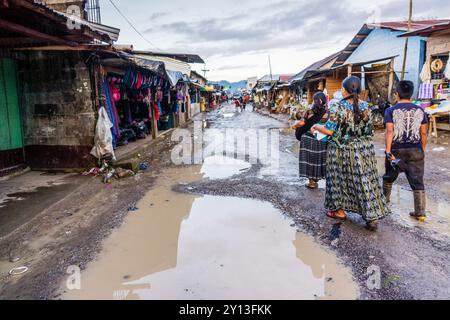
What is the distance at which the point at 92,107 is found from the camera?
7480 millimetres

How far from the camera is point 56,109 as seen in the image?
7555 millimetres

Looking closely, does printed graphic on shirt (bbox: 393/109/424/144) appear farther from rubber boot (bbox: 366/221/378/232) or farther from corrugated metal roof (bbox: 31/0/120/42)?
corrugated metal roof (bbox: 31/0/120/42)

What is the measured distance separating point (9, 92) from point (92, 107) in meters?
1.80

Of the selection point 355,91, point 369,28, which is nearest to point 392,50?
point 369,28

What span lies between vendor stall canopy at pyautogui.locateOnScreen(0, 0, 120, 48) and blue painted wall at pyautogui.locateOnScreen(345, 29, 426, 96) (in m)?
12.9

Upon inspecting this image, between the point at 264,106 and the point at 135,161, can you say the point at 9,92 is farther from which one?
the point at 264,106

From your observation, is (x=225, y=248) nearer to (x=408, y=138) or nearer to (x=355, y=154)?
(x=355, y=154)

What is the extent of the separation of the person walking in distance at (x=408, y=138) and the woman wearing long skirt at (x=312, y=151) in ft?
4.98

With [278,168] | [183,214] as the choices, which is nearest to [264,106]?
[278,168]

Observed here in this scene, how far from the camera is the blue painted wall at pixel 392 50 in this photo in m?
14.2

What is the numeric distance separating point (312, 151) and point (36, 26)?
5.14m

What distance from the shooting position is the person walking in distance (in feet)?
14.0

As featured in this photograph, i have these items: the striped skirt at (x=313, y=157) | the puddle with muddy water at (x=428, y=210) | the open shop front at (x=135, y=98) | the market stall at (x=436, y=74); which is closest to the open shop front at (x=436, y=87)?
the market stall at (x=436, y=74)
